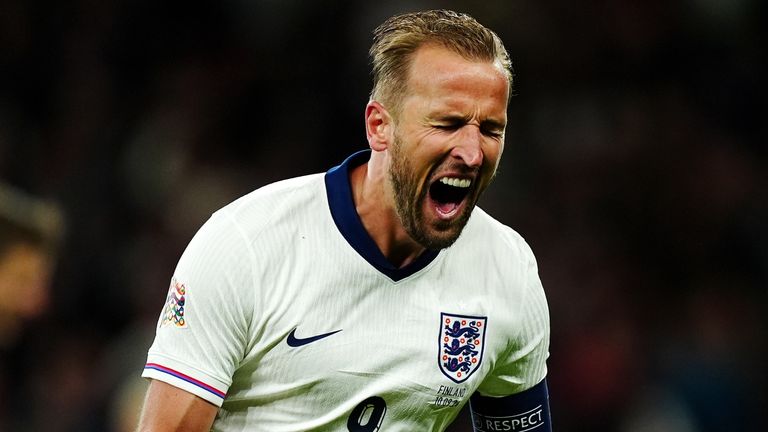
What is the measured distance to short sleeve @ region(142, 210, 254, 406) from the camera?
299 centimetres

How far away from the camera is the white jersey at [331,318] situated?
301 centimetres

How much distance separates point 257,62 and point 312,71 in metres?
0.38

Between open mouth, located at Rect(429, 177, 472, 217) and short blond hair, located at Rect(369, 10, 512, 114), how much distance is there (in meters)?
0.21

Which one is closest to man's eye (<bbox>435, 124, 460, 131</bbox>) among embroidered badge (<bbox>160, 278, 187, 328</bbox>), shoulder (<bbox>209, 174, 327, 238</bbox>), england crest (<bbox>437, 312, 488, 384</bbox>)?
shoulder (<bbox>209, 174, 327, 238</bbox>)

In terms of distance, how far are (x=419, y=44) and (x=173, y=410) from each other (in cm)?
103

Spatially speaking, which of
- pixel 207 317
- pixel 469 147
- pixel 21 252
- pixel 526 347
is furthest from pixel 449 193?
pixel 21 252

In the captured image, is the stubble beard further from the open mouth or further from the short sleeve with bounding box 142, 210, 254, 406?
the short sleeve with bounding box 142, 210, 254, 406

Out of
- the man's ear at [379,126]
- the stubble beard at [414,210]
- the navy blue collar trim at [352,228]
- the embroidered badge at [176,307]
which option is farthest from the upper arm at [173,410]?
the man's ear at [379,126]

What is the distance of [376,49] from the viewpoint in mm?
3260

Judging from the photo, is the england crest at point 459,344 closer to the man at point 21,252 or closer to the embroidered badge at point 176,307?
the embroidered badge at point 176,307

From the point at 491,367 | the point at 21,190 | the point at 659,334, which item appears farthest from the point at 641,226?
the point at 491,367

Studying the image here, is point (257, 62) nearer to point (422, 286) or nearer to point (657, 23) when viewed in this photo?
point (657, 23)

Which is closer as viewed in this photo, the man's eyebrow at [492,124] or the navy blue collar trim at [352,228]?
the man's eyebrow at [492,124]

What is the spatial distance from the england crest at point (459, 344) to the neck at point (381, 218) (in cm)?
20
